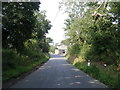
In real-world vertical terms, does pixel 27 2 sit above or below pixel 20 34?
above

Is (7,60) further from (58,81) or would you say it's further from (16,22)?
(16,22)

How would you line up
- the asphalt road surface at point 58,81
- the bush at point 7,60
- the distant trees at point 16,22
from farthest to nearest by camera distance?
the distant trees at point 16,22, the bush at point 7,60, the asphalt road surface at point 58,81

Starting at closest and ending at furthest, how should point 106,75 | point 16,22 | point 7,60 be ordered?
point 106,75 < point 7,60 < point 16,22

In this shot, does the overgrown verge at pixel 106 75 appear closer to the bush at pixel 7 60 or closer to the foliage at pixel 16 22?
the bush at pixel 7 60

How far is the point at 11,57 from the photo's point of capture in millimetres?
14484

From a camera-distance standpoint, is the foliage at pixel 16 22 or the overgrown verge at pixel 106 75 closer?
the overgrown verge at pixel 106 75

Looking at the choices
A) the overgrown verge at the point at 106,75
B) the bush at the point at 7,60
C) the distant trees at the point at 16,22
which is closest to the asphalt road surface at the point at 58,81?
the overgrown verge at the point at 106,75

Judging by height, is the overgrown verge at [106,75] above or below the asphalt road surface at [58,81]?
above

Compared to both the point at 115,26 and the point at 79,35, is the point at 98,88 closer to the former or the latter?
the point at 115,26

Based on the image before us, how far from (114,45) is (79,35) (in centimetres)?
1521

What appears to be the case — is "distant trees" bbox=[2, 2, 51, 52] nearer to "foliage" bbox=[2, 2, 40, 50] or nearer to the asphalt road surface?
"foliage" bbox=[2, 2, 40, 50]

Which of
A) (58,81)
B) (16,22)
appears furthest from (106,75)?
(16,22)

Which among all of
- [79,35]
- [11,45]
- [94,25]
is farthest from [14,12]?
[79,35]

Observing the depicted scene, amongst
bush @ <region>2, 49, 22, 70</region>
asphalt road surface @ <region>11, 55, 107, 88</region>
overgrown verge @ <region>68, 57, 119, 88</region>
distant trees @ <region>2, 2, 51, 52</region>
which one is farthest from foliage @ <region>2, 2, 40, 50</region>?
overgrown verge @ <region>68, 57, 119, 88</region>
